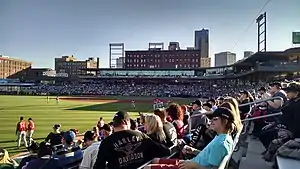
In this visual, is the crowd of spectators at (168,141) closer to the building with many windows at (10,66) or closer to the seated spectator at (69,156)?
the seated spectator at (69,156)

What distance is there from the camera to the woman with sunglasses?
3.58m

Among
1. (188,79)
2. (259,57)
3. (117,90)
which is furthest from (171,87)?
(259,57)

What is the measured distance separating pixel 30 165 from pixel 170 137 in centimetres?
231

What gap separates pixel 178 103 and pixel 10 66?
14416 cm

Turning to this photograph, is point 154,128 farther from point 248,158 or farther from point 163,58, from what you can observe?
point 163,58

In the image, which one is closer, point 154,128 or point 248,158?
point 154,128

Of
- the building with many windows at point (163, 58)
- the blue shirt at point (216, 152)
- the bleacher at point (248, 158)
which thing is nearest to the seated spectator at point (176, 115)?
the bleacher at point (248, 158)

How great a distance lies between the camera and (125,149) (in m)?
4.37

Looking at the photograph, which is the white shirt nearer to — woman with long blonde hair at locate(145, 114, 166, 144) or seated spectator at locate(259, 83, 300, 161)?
woman with long blonde hair at locate(145, 114, 166, 144)

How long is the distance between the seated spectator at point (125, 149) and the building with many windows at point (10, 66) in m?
174

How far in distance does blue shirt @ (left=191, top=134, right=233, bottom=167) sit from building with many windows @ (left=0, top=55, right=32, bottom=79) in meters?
175

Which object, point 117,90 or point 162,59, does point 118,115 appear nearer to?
point 117,90

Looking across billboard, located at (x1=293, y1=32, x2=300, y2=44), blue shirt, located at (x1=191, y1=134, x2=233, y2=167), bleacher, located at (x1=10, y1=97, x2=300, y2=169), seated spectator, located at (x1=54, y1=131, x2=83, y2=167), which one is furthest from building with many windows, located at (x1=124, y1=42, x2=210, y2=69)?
blue shirt, located at (x1=191, y1=134, x2=233, y2=167)

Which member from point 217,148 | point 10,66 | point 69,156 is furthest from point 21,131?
point 10,66
